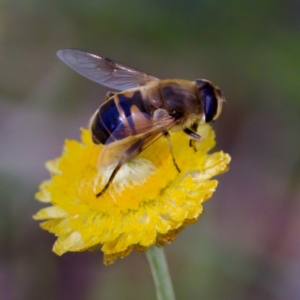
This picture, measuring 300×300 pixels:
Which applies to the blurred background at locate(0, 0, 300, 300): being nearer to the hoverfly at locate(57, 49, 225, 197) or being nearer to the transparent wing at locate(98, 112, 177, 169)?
the hoverfly at locate(57, 49, 225, 197)

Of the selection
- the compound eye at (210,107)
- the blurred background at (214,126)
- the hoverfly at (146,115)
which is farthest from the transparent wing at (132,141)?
the blurred background at (214,126)

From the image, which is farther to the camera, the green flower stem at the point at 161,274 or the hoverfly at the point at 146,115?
the green flower stem at the point at 161,274

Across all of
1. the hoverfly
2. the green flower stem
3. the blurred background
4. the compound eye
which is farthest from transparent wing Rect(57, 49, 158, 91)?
the blurred background

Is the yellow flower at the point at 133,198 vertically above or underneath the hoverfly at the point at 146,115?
underneath

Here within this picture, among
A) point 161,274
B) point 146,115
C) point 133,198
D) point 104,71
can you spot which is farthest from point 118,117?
point 161,274

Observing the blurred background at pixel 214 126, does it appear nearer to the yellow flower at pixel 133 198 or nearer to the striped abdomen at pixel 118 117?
the yellow flower at pixel 133 198

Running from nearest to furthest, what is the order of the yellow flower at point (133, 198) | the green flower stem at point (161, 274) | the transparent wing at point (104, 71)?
the yellow flower at point (133, 198) < the green flower stem at point (161, 274) < the transparent wing at point (104, 71)
